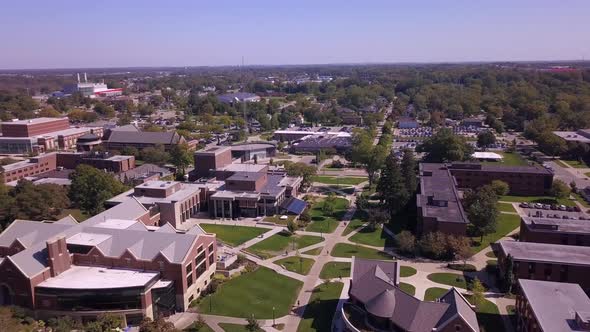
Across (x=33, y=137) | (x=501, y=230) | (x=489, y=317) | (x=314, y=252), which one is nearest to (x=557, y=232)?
(x=501, y=230)

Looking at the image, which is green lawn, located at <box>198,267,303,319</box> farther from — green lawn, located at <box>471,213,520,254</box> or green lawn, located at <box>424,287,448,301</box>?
green lawn, located at <box>471,213,520,254</box>

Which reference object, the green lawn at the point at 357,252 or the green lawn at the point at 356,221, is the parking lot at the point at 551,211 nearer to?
the green lawn at the point at 357,252

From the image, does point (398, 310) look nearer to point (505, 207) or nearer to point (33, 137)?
point (505, 207)

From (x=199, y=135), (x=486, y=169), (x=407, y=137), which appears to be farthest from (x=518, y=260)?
(x=199, y=135)

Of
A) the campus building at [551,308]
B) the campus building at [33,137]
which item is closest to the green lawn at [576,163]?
the campus building at [551,308]

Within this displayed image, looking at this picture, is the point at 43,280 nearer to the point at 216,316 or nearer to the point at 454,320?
the point at 216,316

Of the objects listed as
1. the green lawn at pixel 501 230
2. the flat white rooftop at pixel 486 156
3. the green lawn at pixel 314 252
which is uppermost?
the flat white rooftop at pixel 486 156

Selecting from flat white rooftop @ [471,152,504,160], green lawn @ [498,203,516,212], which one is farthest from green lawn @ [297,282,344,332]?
flat white rooftop @ [471,152,504,160]
